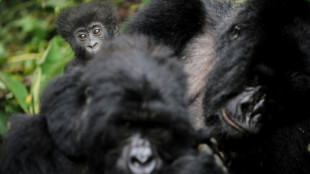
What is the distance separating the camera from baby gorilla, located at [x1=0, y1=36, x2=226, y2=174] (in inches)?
88.5

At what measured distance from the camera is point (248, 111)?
2.80 m

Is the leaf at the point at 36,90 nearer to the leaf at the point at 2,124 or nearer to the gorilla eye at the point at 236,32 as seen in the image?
the leaf at the point at 2,124

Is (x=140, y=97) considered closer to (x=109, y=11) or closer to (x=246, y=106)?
(x=246, y=106)

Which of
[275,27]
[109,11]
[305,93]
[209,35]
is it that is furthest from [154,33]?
[109,11]

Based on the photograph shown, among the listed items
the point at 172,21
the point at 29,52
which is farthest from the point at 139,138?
the point at 29,52

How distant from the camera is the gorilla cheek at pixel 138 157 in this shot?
2225 mm

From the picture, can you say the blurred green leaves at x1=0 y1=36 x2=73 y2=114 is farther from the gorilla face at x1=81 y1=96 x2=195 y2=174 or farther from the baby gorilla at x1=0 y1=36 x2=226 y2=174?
the gorilla face at x1=81 y1=96 x2=195 y2=174

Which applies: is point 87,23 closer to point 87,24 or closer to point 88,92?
point 87,24

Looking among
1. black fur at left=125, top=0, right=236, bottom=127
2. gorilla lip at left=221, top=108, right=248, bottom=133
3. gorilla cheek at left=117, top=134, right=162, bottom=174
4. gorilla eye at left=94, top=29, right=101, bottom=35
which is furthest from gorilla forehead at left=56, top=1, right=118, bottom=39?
gorilla cheek at left=117, top=134, right=162, bottom=174

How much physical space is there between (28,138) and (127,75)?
75 cm

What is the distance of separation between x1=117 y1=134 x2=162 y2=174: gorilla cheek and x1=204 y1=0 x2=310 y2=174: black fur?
0.54 metres

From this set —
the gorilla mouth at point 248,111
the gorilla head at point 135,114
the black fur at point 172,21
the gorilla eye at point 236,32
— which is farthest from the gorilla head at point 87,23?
the gorilla head at point 135,114

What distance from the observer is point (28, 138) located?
2.57 metres

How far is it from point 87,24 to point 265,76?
278 cm
